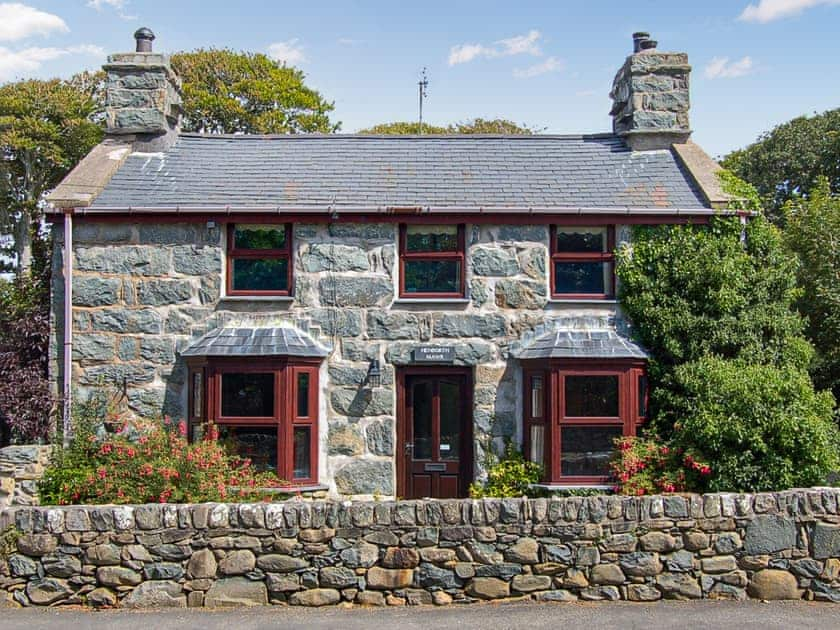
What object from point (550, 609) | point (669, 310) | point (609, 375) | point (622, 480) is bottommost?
point (550, 609)

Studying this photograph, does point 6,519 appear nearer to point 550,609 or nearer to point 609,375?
point 550,609

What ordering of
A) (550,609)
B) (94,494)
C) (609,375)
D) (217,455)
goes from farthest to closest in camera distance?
(609,375) → (217,455) → (94,494) → (550,609)

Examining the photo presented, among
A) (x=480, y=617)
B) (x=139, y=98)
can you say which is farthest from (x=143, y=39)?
(x=480, y=617)

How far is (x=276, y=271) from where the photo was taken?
1469 centimetres

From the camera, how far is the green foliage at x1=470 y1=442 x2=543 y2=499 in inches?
550

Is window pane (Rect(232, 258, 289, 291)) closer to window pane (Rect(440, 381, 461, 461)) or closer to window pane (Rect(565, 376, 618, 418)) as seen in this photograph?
window pane (Rect(440, 381, 461, 461))

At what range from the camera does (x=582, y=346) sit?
1398 centimetres

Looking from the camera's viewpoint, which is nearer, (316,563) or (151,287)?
(316,563)

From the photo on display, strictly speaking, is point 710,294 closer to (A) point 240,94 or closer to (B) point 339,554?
(B) point 339,554

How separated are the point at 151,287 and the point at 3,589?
559 centimetres

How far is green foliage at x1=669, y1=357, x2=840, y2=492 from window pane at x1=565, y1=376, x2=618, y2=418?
58.7 inches

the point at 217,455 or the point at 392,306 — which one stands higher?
the point at 392,306

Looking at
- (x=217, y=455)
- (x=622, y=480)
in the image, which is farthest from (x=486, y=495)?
(x=217, y=455)

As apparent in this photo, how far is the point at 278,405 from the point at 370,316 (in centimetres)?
197
